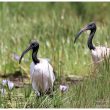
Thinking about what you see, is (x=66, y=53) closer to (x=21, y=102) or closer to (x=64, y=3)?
(x=21, y=102)

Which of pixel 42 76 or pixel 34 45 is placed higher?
pixel 34 45

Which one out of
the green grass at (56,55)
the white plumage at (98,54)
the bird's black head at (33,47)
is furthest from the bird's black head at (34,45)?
the white plumage at (98,54)

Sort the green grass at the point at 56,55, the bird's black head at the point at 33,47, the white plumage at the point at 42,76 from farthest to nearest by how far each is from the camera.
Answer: the bird's black head at the point at 33,47, the white plumage at the point at 42,76, the green grass at the point at 56,55

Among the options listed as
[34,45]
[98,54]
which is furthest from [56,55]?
[34,45]

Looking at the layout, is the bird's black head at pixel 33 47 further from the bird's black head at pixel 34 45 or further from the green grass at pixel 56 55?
the green grass at pixel 56 55

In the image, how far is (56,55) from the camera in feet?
32.2

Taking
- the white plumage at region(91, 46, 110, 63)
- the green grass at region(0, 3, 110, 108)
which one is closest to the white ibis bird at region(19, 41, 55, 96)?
the green grass at region(0, 3, 110, 108)

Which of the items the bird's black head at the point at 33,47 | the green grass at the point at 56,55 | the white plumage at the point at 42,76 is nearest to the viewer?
the green grass at the point at 56,55

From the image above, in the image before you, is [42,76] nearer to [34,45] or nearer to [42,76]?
[42,76]

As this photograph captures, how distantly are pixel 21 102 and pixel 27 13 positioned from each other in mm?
7221

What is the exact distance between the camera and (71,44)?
407 inches

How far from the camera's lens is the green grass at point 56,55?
23.8ft

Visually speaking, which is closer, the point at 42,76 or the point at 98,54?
the point at 42,76

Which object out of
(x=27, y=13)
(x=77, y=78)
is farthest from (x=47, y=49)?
(x=27, y=13)
